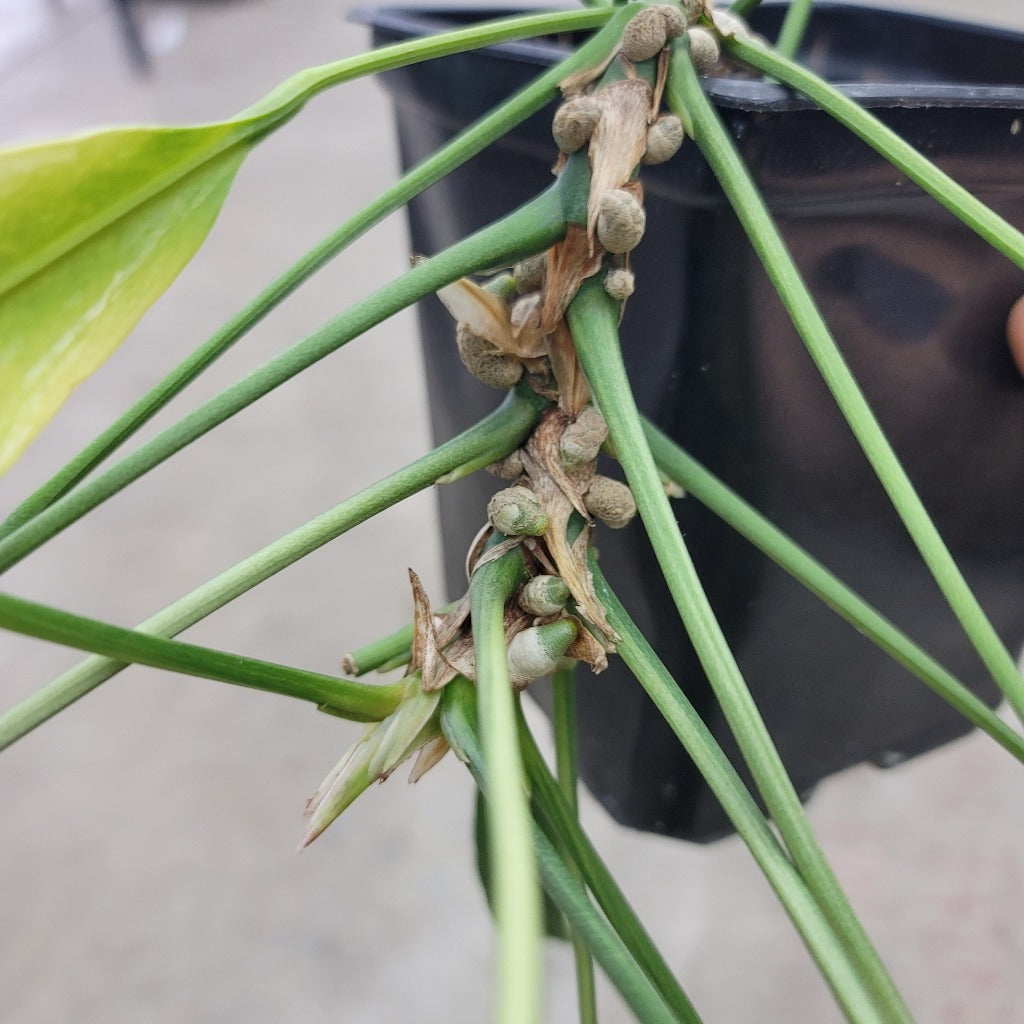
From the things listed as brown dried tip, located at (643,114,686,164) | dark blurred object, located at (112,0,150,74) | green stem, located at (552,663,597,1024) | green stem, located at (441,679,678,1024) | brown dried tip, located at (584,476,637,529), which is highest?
dark blurred object, located at (112,0,150,74)

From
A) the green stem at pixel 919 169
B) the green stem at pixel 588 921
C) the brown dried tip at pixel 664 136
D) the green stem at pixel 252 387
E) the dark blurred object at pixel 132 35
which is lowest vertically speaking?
the green stem at pixel 588 921

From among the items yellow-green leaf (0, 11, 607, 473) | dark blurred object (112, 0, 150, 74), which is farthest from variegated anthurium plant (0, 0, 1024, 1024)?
dark blurred object (112, 0, 150, 74)

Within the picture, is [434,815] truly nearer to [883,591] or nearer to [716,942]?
[716,942]

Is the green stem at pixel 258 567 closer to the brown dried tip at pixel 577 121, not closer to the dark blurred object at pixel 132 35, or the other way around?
the brown dried tip at pixel 577 121

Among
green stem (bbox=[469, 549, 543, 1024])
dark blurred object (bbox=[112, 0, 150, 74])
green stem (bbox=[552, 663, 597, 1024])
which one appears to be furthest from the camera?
dark blurred object (bbox=[112, 0, 150, 74])

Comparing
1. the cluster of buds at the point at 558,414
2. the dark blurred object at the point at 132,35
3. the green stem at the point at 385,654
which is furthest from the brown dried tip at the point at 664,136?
the dark blurred object at the point at 132,35

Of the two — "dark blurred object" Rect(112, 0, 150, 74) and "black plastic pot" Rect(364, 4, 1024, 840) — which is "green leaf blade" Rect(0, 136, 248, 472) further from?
"dark blurred object" Rect(112, 0, 150, 74)
